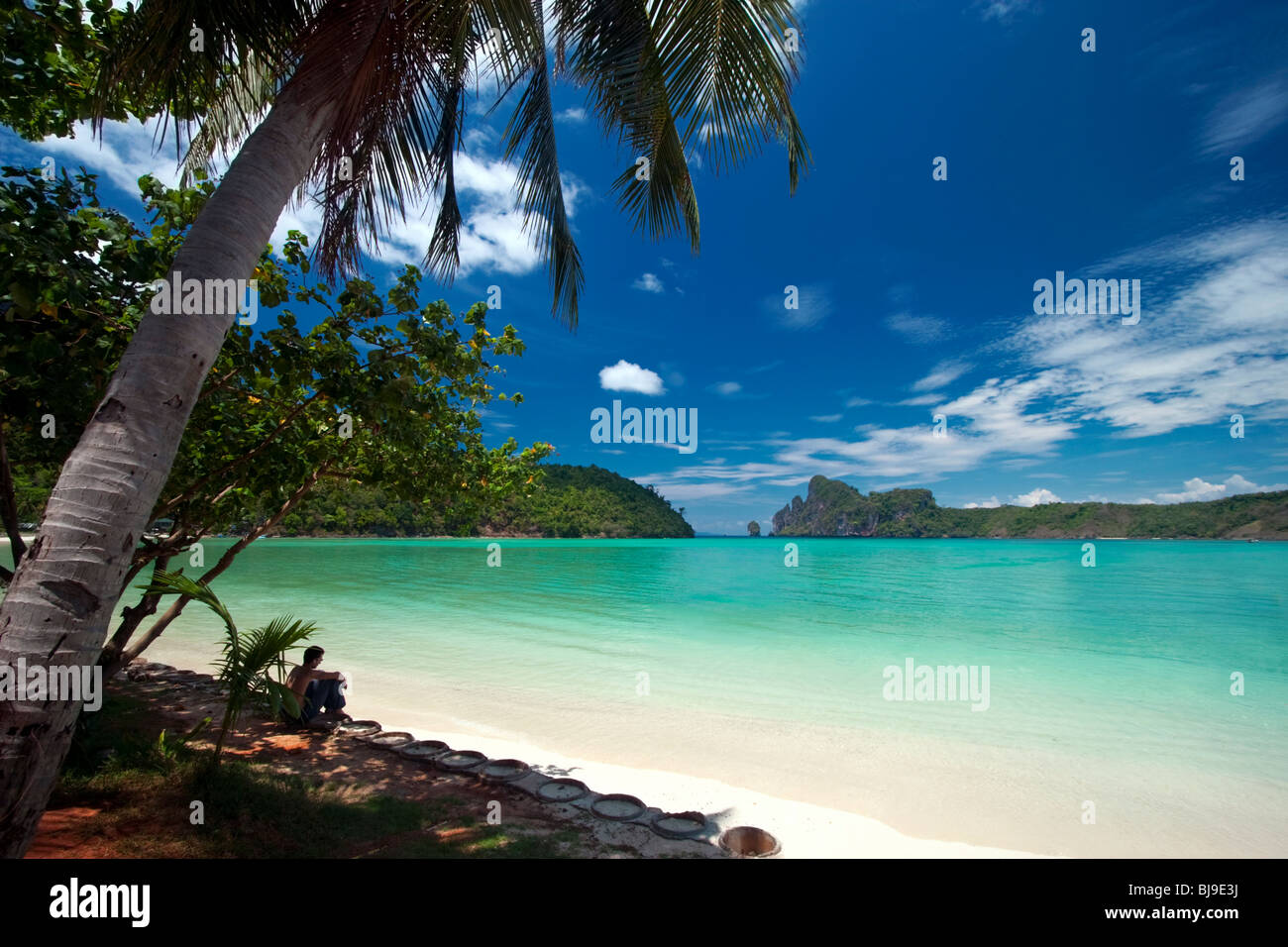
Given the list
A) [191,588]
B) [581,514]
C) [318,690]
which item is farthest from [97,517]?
[581,514]

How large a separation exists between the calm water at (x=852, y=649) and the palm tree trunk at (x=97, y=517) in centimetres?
617

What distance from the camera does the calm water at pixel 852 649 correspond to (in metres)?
6.90

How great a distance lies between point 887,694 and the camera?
26.0ft

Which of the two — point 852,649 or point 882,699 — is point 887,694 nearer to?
point 882,699

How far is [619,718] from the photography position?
259 inches

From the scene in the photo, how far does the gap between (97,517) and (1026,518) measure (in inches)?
5677

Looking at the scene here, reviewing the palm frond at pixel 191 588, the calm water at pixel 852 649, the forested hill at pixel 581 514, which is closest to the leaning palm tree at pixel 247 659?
the palm frond at pixel 191 588

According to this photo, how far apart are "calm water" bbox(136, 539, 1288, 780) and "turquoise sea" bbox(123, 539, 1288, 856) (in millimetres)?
68

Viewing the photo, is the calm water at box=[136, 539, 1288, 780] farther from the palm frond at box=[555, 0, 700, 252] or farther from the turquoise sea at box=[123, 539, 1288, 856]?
the palm frond at box=[555, 0, 700, 252]

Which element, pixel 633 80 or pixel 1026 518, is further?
pixel 1026 518

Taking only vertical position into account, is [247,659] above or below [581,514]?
above
